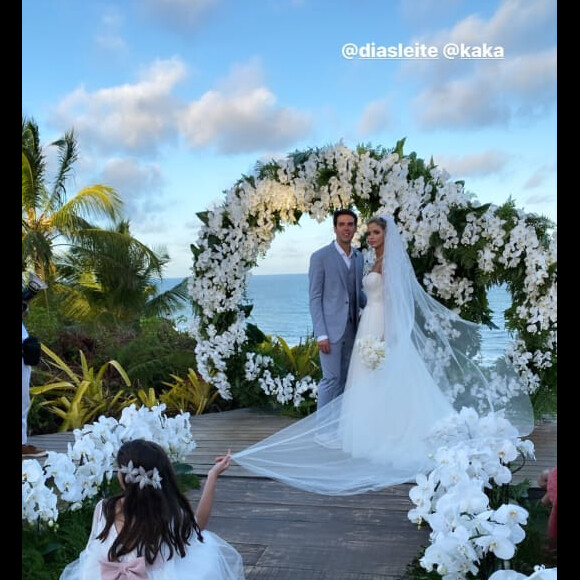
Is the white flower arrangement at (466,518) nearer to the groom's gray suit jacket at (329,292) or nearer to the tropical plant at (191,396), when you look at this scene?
the groom's gray suit jacket at (329,292)

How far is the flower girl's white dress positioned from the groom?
2.99 m

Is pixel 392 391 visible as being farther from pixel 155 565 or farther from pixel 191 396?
pixel 191 396

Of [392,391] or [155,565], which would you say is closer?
[155,565]

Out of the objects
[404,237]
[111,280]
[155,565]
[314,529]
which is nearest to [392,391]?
[314,529]

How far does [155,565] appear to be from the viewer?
2.73 m

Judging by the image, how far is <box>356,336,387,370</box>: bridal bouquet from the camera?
17.7 feet

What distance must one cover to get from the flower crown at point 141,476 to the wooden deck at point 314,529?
101 centimetres

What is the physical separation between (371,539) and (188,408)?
449 cm

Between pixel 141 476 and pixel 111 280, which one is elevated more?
pixel 111 280

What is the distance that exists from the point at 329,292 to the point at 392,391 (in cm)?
113

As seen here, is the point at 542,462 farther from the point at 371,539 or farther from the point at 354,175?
the point at 354,175

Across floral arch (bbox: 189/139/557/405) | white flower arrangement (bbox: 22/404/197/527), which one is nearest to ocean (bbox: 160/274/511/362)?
floral arch (bbox: 189/139/557/405)

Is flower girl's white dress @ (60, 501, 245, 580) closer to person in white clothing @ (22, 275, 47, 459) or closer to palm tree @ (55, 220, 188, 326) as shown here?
person in white clothing @ (22, 275, 47, 459)

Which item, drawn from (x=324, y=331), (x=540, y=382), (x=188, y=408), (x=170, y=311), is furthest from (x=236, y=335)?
(x=170, y=311)
